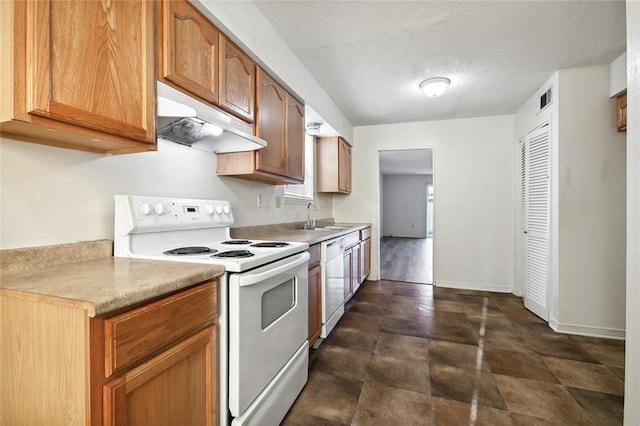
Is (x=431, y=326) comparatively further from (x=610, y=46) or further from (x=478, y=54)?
(x=610, y=46)

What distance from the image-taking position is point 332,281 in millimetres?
2557

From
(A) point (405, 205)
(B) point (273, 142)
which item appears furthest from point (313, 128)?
(A) point (405, 205)

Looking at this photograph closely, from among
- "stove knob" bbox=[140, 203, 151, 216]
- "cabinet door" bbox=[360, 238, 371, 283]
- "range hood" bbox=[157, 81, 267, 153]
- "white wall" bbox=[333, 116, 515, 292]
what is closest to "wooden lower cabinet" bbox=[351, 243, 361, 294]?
"cabinet door" bbox=[360, 238, 371, 283]

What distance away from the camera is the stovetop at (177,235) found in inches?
50.1

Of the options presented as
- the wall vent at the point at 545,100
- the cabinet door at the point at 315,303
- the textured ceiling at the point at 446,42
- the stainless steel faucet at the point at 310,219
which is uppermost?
the textured ceiling at the point at 446,42

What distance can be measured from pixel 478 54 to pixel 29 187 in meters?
2.96

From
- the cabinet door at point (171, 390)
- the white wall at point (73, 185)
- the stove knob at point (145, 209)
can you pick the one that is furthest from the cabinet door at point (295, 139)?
the cabinet door at point (171, 390)

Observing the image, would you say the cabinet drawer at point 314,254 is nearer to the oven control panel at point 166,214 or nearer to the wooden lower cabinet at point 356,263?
the oven control panel at point 166,214

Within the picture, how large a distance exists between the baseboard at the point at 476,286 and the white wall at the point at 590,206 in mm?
1232

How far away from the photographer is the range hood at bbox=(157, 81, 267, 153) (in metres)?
1.25

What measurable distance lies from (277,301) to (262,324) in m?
0.16

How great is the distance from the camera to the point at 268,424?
4.52 feet

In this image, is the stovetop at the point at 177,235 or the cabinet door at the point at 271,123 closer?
the stovetop at the point at 177,235

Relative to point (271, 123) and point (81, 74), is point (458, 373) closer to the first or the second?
point (271, 123)
